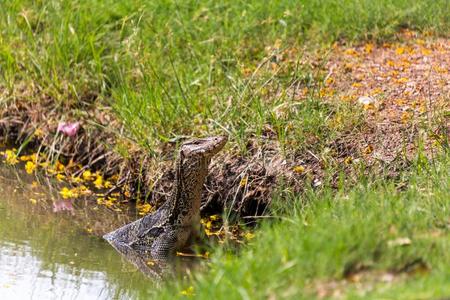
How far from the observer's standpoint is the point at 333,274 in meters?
5.35

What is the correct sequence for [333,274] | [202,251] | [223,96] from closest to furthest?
[333,274] < [202,251] < [223,96]

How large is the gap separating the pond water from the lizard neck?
23.2 inches

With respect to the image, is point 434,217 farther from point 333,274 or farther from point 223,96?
point 223,96

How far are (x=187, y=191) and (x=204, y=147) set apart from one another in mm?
416

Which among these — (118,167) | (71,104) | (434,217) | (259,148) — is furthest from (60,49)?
(434,217)

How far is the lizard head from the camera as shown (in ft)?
26.6

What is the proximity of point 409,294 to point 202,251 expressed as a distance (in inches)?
132

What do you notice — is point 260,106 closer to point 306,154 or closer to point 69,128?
point 306,154

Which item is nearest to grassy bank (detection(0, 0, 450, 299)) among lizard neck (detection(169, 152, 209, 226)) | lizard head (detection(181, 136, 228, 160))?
lizard neck (detection(169, 152, 209, 226))

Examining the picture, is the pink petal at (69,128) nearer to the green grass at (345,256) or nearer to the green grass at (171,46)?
the green grass at (171,46)

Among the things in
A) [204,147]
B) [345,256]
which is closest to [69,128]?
[204,147]

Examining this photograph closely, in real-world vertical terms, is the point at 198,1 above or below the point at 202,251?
above

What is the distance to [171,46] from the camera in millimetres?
10328

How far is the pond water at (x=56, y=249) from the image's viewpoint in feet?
23.1
